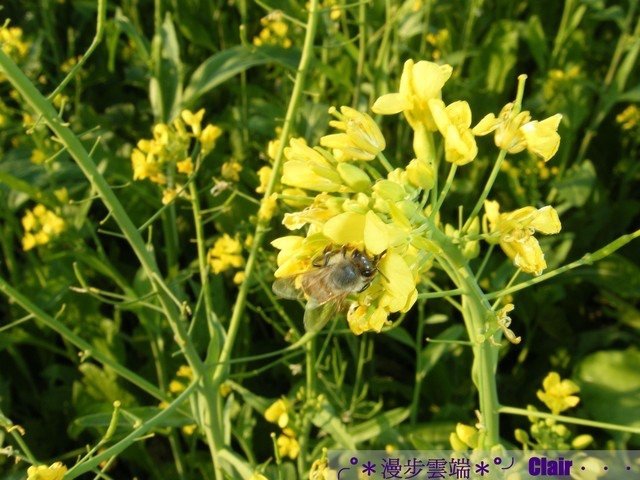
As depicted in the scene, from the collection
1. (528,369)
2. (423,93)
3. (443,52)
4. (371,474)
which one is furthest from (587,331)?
(423,93)

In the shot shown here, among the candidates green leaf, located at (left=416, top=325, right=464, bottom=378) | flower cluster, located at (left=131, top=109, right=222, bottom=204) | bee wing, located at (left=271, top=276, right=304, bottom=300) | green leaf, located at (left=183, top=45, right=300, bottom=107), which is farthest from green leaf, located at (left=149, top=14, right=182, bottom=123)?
bee wing, located at (left=271, top=276, right=304, bottom=300)

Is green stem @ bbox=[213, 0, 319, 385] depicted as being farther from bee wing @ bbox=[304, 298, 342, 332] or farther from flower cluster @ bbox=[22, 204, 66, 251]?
flower cluster @ bbox=[22, 204, 66, 251]

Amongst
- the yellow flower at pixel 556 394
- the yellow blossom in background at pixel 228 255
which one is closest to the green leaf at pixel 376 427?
the yellow flower at pixel 556 394

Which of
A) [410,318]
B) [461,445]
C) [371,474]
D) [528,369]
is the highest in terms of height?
[461,445]

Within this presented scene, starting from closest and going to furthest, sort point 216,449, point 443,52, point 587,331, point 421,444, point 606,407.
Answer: point 421,444 < point 216,449 < point 606,407 < point 587,331 < point 443,52

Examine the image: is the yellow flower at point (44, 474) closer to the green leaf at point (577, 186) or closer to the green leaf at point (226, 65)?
the green leaf at point (226, 65)

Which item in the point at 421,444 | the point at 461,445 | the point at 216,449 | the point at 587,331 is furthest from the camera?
the point at 587,331

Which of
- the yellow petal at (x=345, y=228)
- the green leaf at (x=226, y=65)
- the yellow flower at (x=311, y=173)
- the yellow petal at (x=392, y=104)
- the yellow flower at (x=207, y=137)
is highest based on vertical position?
the yellow petal at (x=392, y=104)

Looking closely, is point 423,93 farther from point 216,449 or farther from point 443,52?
point 443,52
